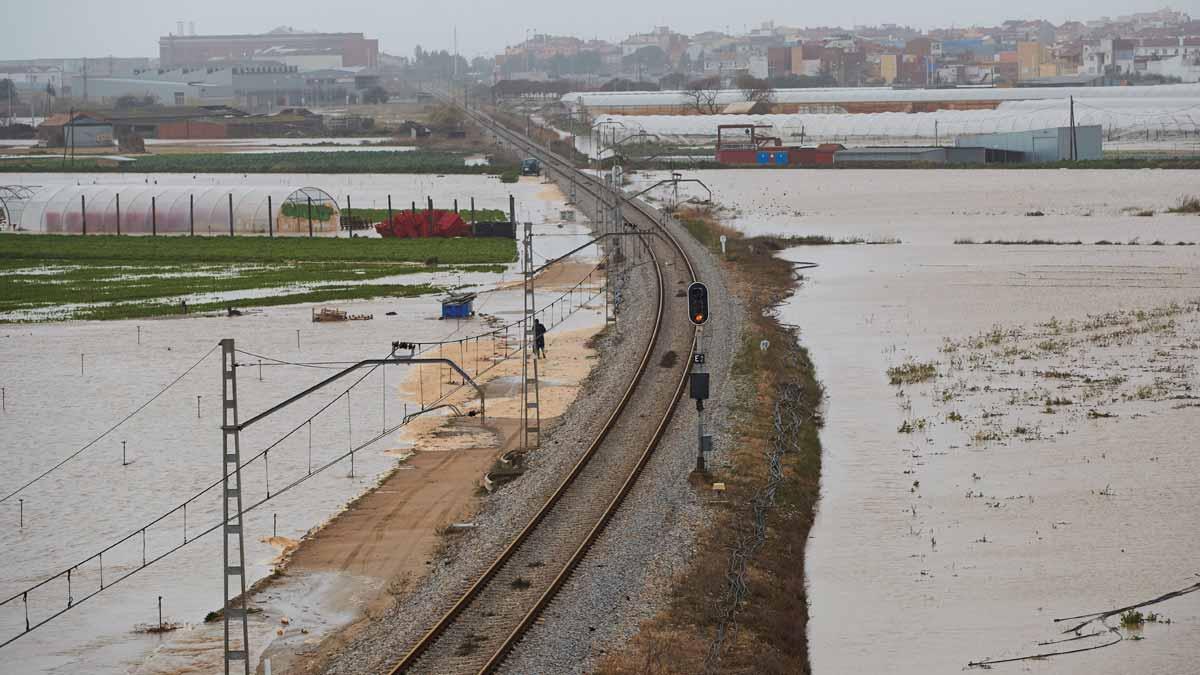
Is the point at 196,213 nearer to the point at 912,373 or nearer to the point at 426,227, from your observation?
the point at 426,227

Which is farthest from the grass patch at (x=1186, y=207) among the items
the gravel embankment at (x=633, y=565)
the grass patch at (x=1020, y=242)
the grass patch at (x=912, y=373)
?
the gravel embankment at (x=633, y=565)

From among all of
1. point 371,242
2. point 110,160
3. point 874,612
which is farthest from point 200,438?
point 110,160

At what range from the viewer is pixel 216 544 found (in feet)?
70.1

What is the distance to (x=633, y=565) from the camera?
1922cm

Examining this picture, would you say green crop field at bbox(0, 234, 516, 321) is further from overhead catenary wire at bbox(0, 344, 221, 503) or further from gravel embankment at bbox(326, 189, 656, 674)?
gravel embankment at bbox(326, 189, 656, 674)

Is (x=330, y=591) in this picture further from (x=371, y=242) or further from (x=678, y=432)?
(x=371, y=242)

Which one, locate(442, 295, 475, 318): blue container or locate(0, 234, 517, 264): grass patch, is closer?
locate(442, 295, 475, 318): blue container

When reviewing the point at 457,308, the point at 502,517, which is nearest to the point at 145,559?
the point at 502,517

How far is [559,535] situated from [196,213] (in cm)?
4604

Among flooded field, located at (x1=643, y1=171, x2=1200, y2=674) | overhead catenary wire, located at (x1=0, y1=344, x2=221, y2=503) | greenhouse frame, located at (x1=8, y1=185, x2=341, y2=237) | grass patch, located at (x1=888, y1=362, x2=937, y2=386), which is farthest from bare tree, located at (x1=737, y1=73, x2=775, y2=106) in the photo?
overhead catenary wire, located at (x1=0, y1=344, x2=221, y2=503)

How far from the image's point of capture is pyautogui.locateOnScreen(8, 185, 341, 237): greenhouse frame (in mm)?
63062

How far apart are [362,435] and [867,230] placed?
1474 inches

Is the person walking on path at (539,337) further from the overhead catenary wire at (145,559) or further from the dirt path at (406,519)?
the overhead catenary wire at (145,559)

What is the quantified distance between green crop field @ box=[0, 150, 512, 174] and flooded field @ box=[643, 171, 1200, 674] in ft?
Result: 142
